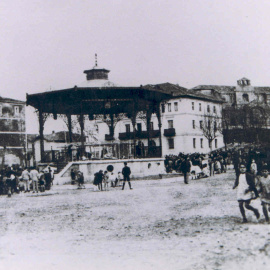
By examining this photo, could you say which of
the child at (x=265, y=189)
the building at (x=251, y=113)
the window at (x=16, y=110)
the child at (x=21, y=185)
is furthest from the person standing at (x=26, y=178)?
the child at (x=265, y=189)

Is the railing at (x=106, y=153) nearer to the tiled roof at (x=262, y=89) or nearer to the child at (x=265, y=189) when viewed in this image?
the tiled roof at (x=262, y=89)

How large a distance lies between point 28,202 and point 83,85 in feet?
31.6

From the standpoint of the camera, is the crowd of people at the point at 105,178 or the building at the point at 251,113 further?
the crowd of people at the point at 105,178

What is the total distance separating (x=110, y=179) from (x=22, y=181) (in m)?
4.80

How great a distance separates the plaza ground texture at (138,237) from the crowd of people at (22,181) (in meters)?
6.28

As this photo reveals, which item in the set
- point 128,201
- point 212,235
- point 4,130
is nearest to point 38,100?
point 4,130

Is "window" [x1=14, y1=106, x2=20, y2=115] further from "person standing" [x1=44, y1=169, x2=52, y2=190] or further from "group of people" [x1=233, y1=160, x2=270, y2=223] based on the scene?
"group of people" [x1=233, y1=160, x2=270, y2=223]

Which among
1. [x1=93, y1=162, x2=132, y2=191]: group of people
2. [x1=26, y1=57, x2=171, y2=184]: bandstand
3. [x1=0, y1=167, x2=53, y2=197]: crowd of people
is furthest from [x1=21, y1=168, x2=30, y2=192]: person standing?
[x1=26, y1=57, x2=171, y2=184]: bandstand

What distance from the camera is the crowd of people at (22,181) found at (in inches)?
778

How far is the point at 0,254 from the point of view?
861 cm

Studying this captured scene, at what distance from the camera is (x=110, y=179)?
77.3 feet

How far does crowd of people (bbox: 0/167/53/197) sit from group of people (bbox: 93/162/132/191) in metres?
2.54

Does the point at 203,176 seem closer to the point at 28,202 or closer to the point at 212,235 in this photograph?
the point at 28,202

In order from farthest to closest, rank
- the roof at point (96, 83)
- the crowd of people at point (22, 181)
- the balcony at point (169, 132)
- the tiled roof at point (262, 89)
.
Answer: the balcony at point (169, 132) → the roof at point (96, 83) → the crowd of people at point (22, 181) → the tiled roof at point (262, 89)
